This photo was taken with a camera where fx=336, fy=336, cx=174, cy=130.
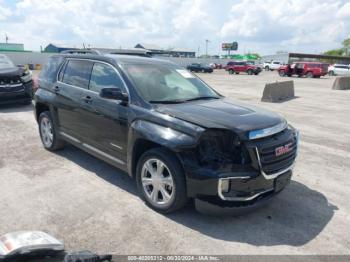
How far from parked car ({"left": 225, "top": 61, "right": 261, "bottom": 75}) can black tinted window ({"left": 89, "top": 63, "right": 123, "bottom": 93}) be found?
38.6m

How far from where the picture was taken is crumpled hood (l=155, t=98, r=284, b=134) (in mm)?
3596

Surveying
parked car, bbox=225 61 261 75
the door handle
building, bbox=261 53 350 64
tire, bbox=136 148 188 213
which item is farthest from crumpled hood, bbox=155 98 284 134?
building, bbox=261 53 350 64

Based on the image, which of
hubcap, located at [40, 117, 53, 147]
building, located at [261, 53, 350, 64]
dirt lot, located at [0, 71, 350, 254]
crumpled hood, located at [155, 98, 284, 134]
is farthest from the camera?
building, located at [261, 53, 350, 64]

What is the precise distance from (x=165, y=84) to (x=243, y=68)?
131ft

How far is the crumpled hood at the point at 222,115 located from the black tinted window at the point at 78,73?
1.64 m

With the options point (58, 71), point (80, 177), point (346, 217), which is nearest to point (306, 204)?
point (346, 217)

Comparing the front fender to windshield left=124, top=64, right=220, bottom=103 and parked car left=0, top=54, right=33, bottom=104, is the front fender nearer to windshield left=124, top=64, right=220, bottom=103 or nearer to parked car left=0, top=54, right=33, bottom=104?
windshield left=124, top=64, right=220, bottom=103

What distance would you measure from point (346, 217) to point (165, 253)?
229 centimetres

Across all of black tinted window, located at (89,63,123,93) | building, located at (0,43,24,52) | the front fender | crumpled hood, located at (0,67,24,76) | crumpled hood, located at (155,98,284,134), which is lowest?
the front fender

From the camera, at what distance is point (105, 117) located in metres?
4.53

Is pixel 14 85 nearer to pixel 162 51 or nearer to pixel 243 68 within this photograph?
pixel 162 51

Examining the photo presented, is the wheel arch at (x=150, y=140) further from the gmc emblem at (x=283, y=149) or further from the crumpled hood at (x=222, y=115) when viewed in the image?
the gmc emblem at (x=283, y=149)

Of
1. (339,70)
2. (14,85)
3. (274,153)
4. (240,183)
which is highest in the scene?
(14,85)

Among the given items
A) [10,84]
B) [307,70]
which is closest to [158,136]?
[10,84]
